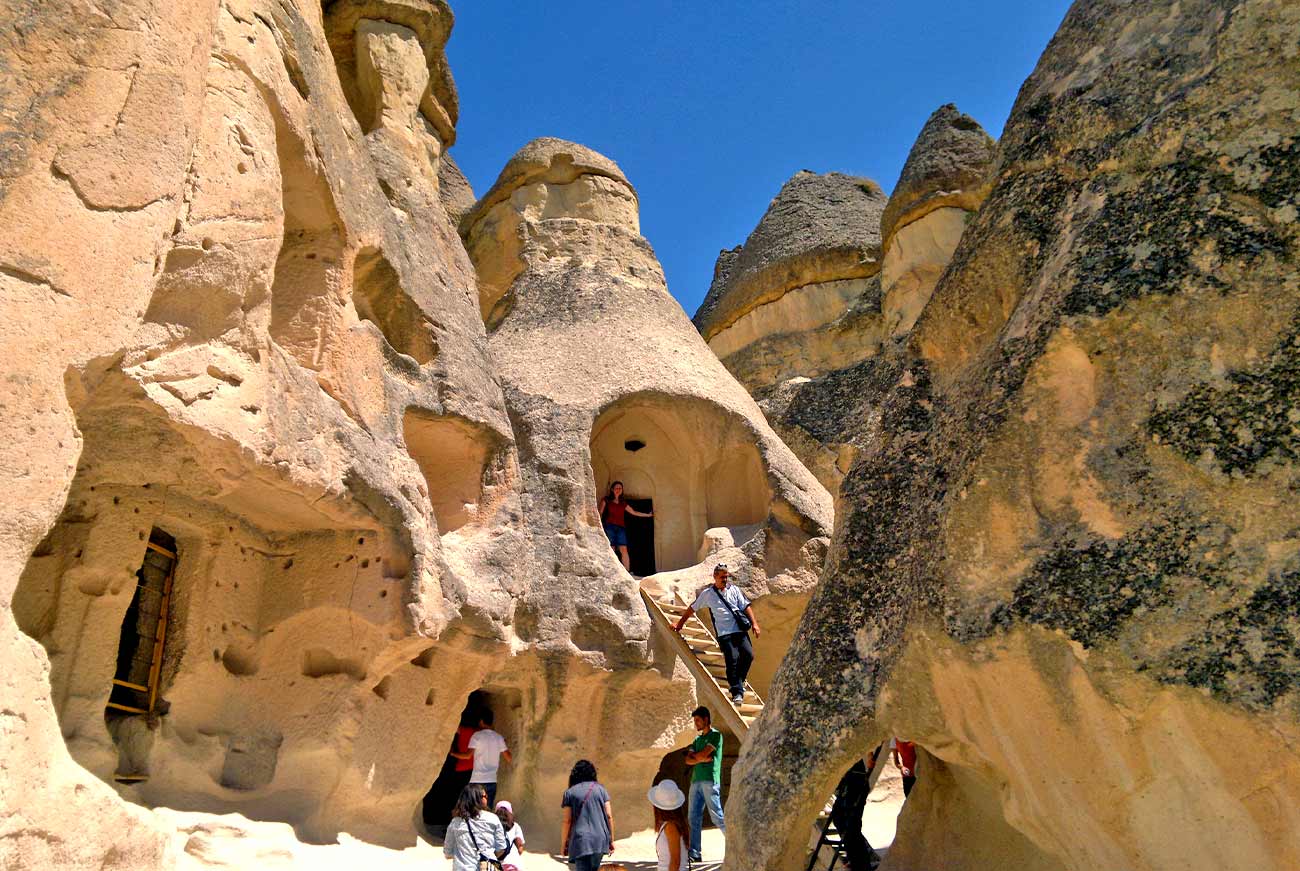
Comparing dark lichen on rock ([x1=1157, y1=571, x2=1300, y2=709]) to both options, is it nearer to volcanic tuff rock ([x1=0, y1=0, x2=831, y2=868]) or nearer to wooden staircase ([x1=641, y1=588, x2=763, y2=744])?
volcanic tuff rock ([x1=0, y1=0, x2=831, y2=868])

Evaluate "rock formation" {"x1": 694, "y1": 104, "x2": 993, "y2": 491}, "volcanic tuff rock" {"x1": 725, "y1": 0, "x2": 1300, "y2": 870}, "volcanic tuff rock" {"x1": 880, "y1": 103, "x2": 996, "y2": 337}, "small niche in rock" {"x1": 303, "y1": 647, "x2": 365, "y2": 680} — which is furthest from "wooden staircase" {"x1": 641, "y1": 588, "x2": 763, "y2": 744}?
"volcanic tuff rock" {"x1": 880, "y1": 103, "x2": 996, "y2": 337}

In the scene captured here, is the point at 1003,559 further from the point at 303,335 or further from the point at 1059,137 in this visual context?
the point at 303,335

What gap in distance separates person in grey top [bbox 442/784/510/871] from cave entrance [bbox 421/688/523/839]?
269 centimetres

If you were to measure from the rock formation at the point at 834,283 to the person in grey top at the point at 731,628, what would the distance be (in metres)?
5.44

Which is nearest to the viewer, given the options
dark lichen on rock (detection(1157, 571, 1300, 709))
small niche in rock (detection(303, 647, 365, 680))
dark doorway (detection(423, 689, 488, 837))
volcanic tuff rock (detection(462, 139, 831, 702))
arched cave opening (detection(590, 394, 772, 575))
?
dark lichen on rock (detection(1157, 571, 1300, 709))

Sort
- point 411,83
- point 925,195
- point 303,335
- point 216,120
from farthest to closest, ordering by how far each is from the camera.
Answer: point 925,195 < point 411,83 < point 303,335 < point 216,120

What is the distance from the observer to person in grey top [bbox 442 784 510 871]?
414 cm

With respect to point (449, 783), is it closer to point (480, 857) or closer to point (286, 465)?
point (286, 465)

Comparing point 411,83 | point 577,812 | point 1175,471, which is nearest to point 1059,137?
point 1175,471

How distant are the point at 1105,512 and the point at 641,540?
6.60 m

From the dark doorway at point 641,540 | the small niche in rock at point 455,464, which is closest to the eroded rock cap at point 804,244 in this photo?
the dark doorway at point 641,540

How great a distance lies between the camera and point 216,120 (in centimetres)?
478

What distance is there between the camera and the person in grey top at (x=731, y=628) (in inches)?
268

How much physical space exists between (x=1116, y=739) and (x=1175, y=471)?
0.76 metres
